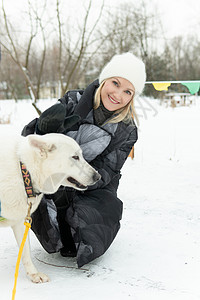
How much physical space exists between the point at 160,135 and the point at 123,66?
6848mm

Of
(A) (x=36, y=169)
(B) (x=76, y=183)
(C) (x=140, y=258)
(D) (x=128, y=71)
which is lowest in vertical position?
(C) (x=140, y=258)

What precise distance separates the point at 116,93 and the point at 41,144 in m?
0.94

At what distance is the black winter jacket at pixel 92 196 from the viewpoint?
7.42 ft

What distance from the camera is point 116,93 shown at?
2.54m

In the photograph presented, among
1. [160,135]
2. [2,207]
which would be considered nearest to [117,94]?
[2,207]

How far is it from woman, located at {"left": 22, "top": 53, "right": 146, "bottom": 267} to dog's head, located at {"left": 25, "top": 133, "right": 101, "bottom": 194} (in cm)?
22

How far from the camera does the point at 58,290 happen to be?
191 centimetres

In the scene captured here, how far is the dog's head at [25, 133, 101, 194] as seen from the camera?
6.10ft

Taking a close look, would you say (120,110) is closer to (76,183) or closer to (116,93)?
(116,93)

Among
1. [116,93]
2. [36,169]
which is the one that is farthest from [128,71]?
[36,169]

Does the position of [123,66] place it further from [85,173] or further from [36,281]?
[36,281]

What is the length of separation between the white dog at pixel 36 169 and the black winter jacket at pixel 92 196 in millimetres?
386

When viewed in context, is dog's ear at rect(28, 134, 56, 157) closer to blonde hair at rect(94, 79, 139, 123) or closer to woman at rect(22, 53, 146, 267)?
woman at rect(22, 53, 146, 267)

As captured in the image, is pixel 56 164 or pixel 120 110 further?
pixel 120 110
